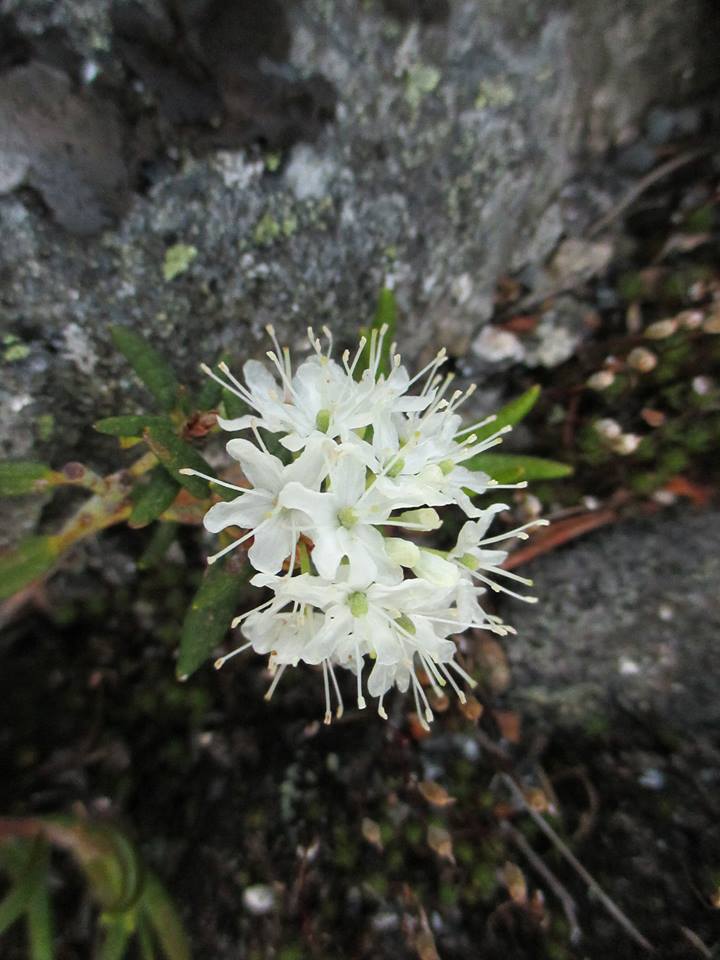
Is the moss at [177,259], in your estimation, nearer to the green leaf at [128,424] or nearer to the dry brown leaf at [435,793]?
the green leaf at [128,424]

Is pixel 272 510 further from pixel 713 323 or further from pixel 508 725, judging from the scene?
pixel 713 323

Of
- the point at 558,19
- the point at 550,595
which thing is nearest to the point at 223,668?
the point at 550,595

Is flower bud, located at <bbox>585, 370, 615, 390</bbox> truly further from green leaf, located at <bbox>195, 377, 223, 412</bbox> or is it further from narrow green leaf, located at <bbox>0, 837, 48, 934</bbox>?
narrow green leaf, located at <bbox>0, 837, 48, 934</bbox>

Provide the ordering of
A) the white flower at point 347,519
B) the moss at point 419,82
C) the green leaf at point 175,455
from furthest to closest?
the moss at point 419,82 → the green leaf at point 175,455 → the white flower at point 347,519

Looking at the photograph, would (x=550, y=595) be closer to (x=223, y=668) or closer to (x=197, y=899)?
(x=223, y=668)

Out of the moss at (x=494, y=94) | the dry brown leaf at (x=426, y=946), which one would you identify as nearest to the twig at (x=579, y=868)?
the dry brown leaf at (x=426, y=946)

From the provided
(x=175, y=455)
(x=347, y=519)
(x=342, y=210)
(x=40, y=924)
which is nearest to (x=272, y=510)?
(x=347, y=519)
